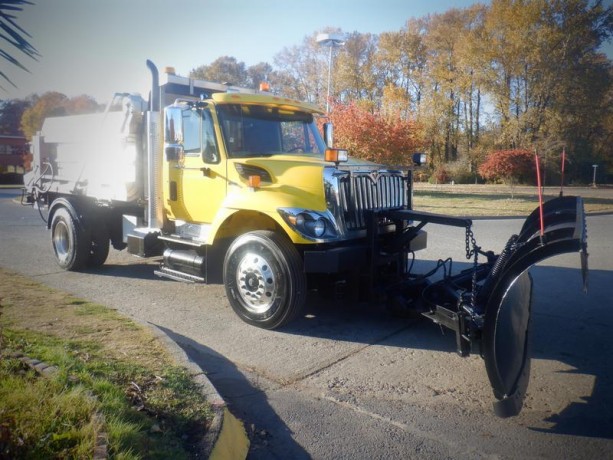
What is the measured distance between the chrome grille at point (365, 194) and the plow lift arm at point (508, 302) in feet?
2.87

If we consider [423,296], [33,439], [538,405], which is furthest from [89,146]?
[538,405]

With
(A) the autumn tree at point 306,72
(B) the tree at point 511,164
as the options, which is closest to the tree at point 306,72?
(A) the autumn tree at point 306,72

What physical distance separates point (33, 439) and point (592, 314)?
617 centimetres

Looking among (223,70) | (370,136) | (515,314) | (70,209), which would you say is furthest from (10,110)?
(223,70)

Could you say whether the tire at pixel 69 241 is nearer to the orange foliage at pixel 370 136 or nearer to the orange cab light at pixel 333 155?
the orange cab light at pixel 333 155

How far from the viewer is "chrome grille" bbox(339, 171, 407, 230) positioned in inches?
226

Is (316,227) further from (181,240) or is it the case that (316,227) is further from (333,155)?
(181,240)

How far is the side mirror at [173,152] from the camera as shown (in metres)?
6.58

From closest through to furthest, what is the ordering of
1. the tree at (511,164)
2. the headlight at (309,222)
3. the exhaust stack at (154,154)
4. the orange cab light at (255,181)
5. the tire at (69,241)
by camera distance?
the headlight at (309,222), the orange cab light at (255,181), the exhaust stack at (154,154), the tire at (69,241), the tree at (511,164)

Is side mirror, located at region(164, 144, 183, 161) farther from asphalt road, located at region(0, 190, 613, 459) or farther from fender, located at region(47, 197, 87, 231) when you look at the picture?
fender, located at region(47, 197, 87, 231)

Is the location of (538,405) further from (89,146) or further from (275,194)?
(89,146)

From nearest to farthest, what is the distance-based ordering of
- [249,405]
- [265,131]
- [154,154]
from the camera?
1. [249,405]
2. [265,131]
3. [154,154]

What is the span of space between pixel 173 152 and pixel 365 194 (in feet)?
8.25

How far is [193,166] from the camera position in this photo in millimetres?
6621
